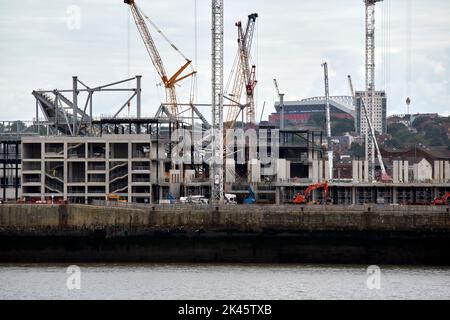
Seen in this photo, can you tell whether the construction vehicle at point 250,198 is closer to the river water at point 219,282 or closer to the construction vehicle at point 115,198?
the construction vehicle at point 115,198

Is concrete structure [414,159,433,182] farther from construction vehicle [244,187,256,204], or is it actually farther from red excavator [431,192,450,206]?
construction vehicle [244,187,256,204]

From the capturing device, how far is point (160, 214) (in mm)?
89062

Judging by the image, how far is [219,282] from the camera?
70688 millimetres

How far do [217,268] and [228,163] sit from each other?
48.4m

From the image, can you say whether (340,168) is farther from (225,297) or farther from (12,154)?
(225,297)

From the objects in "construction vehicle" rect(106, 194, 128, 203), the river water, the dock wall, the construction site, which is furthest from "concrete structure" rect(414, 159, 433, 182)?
the river water

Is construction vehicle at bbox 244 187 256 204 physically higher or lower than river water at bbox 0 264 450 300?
higher

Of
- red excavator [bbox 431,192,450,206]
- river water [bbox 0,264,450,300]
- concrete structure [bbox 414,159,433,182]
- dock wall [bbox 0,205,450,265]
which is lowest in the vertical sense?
river water [bbox 0,264,450,300]

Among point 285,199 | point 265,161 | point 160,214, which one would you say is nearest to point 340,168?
point 265,161

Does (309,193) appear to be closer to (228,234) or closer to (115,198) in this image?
(115,198)

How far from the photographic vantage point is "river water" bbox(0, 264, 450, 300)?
64.5 metres

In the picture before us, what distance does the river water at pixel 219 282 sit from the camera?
64.5 metres
